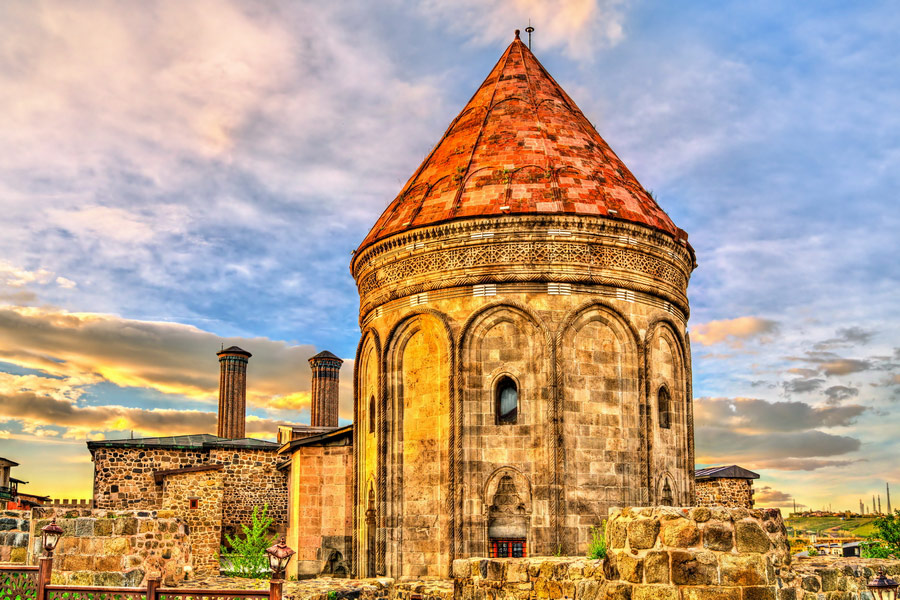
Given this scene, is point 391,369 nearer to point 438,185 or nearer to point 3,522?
point 438,185

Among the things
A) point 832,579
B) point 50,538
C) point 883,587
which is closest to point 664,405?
point 832,579

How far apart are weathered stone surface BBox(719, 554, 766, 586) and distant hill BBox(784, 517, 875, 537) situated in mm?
64893

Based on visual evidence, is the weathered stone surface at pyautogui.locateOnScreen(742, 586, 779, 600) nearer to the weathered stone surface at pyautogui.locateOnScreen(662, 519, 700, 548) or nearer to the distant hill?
the weathered stone surface at pyautogui.locateOnScreen(662, 519, 700, 548)

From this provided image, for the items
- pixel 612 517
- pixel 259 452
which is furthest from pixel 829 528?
pixel 612 517

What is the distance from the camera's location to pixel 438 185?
20828 mm

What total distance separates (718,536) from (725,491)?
21598mm

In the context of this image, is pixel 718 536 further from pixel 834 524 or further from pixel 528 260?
pixel 834 524

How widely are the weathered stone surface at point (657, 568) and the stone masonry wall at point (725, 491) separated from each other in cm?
2078

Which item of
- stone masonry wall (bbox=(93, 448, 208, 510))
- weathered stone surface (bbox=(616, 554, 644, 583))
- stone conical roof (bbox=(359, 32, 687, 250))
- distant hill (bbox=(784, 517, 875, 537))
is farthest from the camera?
distant hill (bbox=(784, 517, 875, 537))

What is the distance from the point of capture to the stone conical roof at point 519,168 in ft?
64.1

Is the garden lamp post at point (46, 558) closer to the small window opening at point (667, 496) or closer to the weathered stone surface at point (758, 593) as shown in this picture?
the weathered stone surface at point (758, 593)

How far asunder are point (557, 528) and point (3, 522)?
32.6 ft

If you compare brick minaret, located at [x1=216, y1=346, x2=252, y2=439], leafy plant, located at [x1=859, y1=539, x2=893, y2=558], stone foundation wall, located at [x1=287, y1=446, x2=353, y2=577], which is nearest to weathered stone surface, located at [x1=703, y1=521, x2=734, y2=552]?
stone foundation wall, located at [x1=287, y1=446, x2=353, y2=577]

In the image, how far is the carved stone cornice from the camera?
62.3ft
